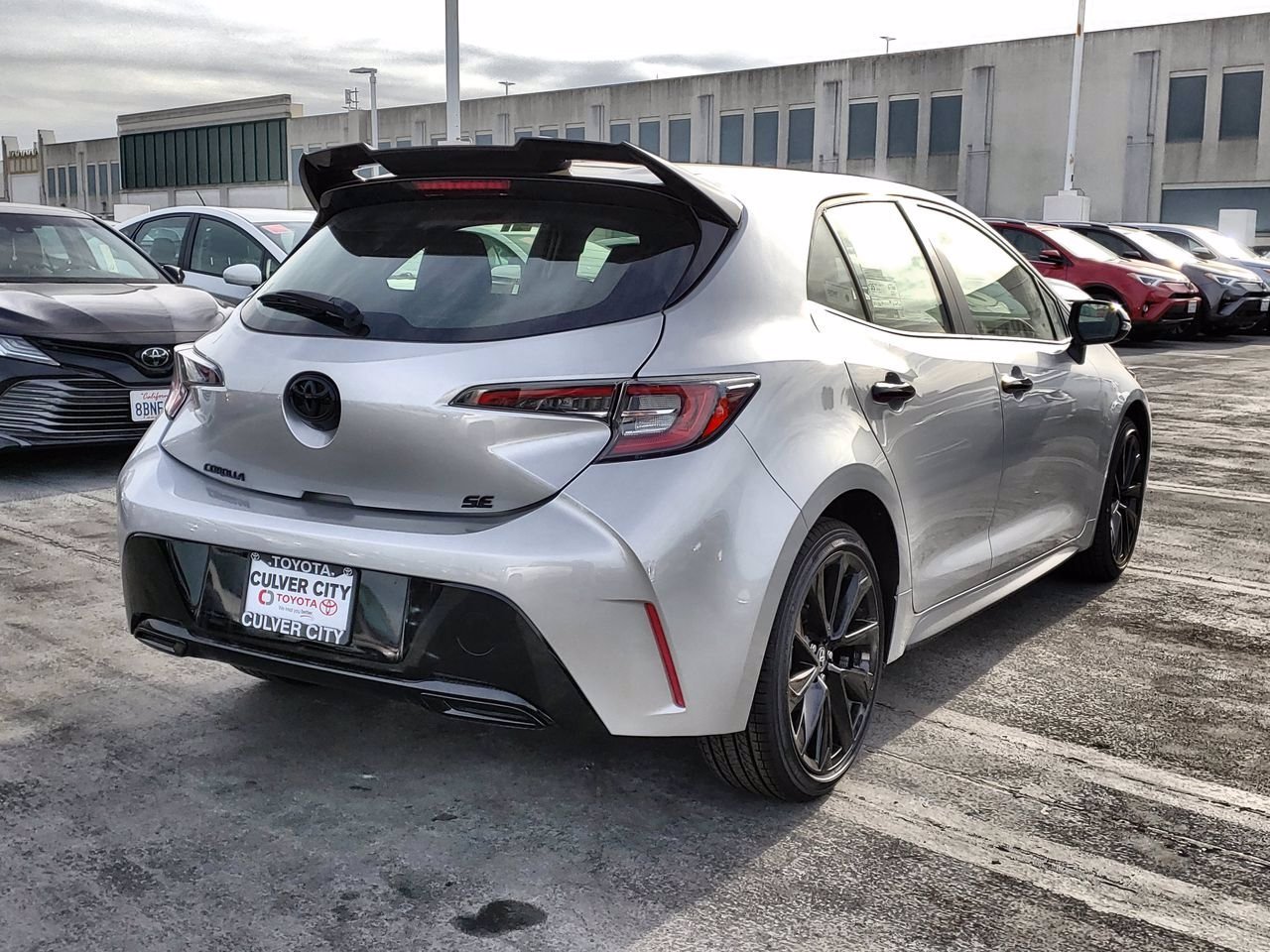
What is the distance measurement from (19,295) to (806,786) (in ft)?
20.0

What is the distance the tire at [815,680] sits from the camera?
3137 millimetres

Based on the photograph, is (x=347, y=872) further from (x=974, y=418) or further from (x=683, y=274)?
(x=974, y=418)

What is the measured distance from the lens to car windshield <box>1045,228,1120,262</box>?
17.6 metres

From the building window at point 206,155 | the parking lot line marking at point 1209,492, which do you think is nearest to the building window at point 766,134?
the building window at point 206,155

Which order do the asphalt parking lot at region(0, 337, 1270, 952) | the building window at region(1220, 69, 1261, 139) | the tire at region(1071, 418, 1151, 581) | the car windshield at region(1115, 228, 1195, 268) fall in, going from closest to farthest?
the asphalt parking lot at region(0, 337, 1270, 952), the tire at region(1071, 418, 1151, 581), the car windshield at region(1115, 228, 1195, 268), the building window at region(1220, 69, 1261, 139)

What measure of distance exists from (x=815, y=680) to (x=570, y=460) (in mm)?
910

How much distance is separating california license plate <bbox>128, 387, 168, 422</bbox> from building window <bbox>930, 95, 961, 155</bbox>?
46.7 m

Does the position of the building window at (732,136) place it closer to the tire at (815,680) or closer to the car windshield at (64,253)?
the car windshield at (64,253)

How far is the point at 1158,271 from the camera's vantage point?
17875 millimetres

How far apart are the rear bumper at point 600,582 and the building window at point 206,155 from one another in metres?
78.6

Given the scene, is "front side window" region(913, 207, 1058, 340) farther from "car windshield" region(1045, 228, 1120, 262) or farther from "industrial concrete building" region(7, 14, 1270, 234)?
"industrial concrete building" region(7, 14, 1270, 234)

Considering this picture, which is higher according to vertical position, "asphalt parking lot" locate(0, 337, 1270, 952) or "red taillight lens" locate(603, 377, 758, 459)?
"red taillight lens" locate(603, 377, 758, 459)

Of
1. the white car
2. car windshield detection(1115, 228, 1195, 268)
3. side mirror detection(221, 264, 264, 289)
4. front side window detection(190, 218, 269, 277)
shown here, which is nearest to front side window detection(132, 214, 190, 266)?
the white car

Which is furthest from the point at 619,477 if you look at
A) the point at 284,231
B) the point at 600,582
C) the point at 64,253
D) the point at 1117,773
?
the point at 284,231
